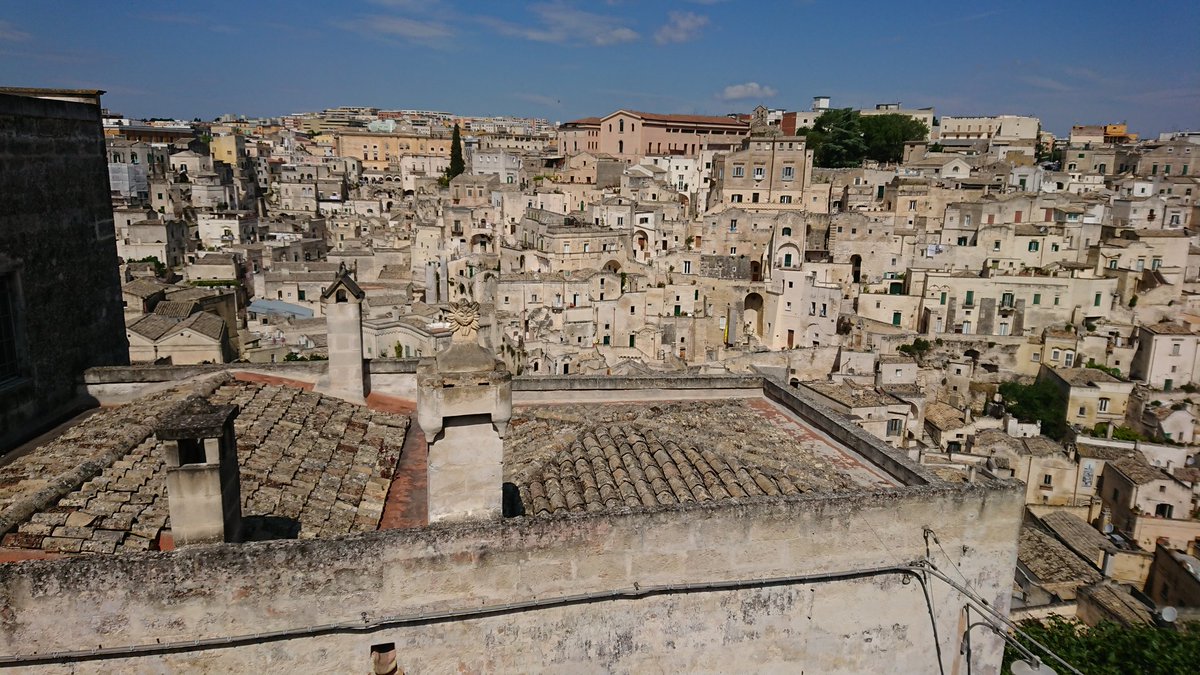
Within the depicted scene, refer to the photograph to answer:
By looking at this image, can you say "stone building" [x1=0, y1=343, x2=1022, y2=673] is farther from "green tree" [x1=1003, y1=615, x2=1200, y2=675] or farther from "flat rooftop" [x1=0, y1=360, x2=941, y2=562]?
"green tree" [x1=1003, y1=615, x2=1200, y2=675]

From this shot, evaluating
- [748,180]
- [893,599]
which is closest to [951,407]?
[748,180]

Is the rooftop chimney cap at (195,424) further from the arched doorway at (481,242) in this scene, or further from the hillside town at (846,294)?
the arched doorway at (481,242)

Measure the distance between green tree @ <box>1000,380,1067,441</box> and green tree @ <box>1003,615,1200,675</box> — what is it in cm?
2960

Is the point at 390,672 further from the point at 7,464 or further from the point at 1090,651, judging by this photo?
the point at 1090,651

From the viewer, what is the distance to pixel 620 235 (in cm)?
5400

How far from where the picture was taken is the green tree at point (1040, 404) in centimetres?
3897

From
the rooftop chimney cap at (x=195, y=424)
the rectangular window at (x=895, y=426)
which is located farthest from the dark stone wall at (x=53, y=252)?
the rectangular window at (x=895, y=426)

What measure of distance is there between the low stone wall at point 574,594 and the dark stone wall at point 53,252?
379cm

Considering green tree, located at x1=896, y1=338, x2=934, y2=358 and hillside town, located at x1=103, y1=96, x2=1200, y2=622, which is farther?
green tree, located at x1=896, y1=338, x2=934, y2=358

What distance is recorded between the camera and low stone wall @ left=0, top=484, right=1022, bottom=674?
5.28 metres

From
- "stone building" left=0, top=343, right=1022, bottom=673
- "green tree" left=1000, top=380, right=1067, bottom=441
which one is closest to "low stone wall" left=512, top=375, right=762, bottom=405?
"stone building" left=0, top=343, right=1022, bottom=673

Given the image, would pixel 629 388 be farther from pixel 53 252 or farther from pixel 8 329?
pixel 8 329

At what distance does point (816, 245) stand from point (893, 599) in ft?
170

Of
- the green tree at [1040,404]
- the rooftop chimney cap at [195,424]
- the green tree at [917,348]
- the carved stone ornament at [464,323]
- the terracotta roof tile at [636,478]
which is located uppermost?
the carved stone ornament at [464,323]
